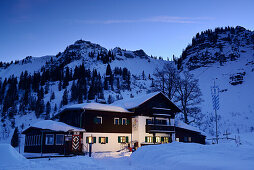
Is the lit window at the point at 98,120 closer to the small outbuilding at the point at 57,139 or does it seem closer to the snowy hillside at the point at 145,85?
the small outbuilding at the point at 57,139

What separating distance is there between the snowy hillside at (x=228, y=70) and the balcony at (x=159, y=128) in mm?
17860

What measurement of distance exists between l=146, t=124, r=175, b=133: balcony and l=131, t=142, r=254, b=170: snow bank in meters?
21.2

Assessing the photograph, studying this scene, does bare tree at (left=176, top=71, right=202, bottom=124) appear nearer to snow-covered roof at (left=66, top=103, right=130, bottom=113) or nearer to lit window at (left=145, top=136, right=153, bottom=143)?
lit window at (left=145, top=136, right=153, bottom=143)

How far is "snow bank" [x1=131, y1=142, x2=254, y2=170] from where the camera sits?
9837mm

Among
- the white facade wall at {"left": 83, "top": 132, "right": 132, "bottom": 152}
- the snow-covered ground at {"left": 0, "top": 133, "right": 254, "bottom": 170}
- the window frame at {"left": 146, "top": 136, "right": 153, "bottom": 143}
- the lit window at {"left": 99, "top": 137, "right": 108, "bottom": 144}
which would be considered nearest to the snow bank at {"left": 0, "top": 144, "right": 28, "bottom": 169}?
the snow-covered ground at {"left": 0, "top": 133, "right": 254, "bottom": 170}

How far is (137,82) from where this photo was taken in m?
120

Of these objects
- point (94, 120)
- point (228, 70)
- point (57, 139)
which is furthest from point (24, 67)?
point (57, 139)

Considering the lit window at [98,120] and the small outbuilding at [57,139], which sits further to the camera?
the lit window at [98,120]

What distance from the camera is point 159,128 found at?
3919 centimetres

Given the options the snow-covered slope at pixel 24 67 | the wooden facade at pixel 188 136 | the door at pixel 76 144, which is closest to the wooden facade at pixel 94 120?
the door at pixel 76 144

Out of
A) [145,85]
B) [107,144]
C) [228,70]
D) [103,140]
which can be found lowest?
[107,144]

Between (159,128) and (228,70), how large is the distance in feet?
251

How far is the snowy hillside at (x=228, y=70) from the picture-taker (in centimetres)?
6381

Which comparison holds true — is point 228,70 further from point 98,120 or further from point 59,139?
point 59,139
